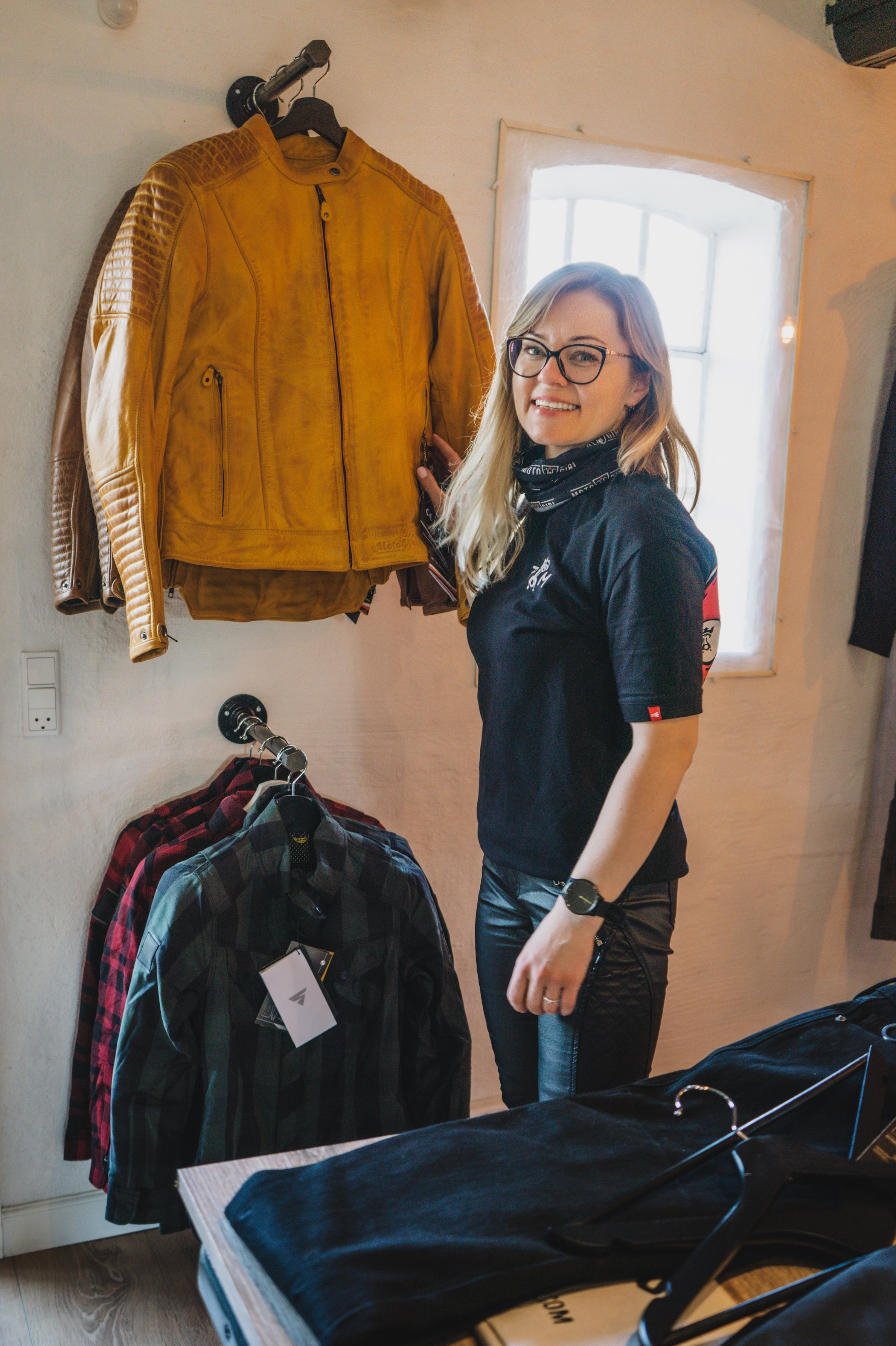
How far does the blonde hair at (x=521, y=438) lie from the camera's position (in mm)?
1405

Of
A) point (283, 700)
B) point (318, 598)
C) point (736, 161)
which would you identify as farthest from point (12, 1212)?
point (736, 161)

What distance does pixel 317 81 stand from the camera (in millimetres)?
1792

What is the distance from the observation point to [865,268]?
99.0 inches

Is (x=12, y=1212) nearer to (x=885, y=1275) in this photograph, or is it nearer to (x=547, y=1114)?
(x=547, y=1114)

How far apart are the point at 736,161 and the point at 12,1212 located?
2.70 meters

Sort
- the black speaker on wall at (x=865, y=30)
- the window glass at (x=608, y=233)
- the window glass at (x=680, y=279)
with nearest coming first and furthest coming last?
the black speaker on wall at (x=865, y=30), the window glass at (x=608, y=233), the window glass at (x=680, y=279)

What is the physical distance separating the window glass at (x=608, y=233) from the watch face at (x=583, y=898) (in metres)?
1.69

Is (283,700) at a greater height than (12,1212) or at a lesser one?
greater

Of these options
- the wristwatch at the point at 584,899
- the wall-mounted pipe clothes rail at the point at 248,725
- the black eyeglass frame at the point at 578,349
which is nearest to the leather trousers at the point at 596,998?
the wristwatch at the point at 584,899

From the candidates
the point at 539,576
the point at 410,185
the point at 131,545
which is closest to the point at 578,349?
the point at 539,576

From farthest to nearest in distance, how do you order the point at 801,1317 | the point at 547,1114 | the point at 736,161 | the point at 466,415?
1. the point at 736,161
2. the point at 466,415
3. the point at 547,1114
4. the point at 801,1317

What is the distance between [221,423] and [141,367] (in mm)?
158

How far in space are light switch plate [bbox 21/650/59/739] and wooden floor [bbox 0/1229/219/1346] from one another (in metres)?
1.00

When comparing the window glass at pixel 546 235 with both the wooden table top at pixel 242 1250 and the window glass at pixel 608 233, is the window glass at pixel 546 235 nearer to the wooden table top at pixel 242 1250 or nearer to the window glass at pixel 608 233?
the window glass at pixel 608 233
